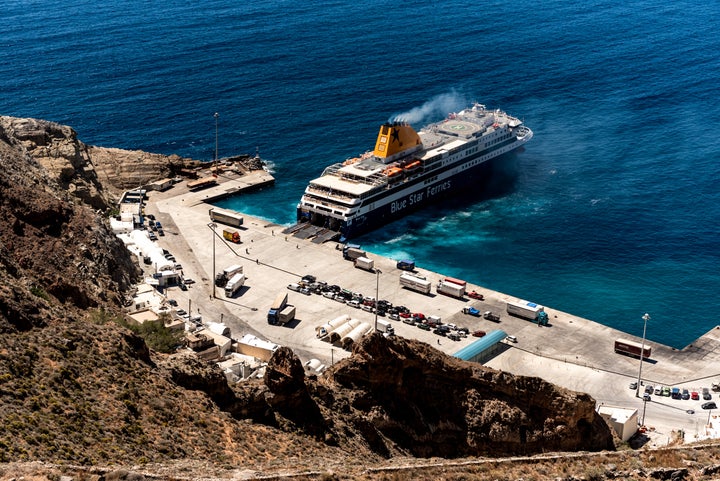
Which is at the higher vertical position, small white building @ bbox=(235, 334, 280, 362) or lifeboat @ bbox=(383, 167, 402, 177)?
lifeboat @ bbox=(383, 167, 402, 177)

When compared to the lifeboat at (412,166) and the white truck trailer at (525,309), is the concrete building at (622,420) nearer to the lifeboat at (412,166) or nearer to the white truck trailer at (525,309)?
the white truck trailer at (525,309)

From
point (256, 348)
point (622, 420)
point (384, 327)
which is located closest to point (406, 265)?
point (384, 327)

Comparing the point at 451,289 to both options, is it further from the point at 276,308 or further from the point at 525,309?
the point at 276,308

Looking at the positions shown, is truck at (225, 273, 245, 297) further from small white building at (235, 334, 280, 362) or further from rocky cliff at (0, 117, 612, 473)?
rocky cliff at (0, 117, 612, 473)

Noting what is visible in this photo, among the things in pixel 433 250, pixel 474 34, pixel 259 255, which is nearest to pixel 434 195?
pixel 433 250

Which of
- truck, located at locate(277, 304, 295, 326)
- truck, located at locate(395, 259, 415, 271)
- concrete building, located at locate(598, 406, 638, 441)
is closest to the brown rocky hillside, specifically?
concrete building, located at locate(598, 406, 638, 441)

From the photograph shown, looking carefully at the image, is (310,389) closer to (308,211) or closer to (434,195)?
(308,211)
